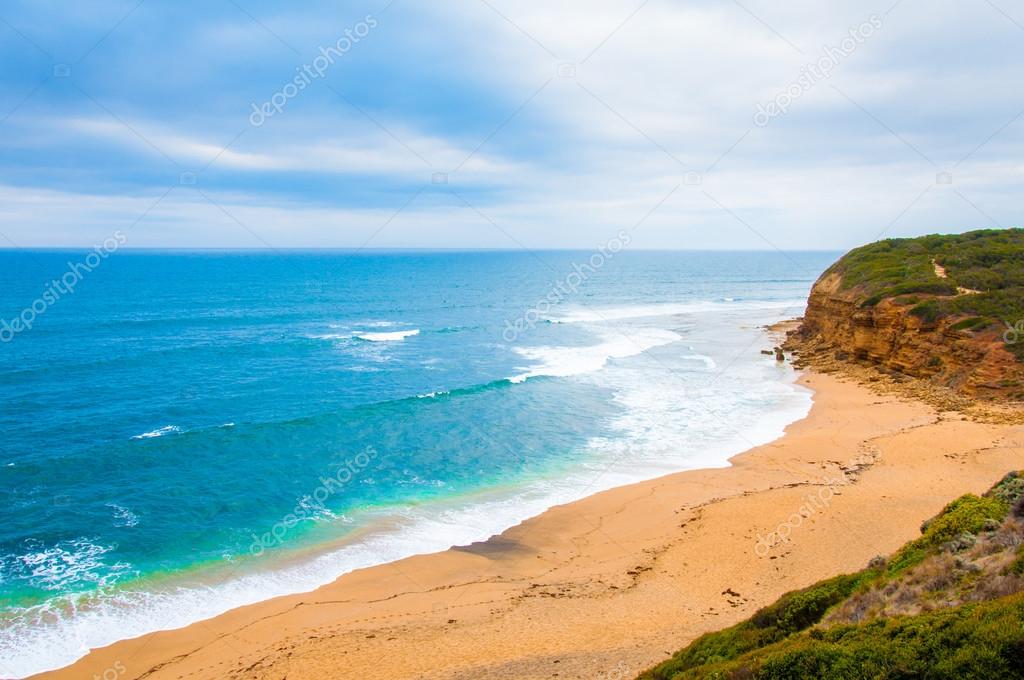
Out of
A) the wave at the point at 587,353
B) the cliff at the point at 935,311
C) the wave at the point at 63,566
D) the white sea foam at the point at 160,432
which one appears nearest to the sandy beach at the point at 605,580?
the wave at the point at 63,566

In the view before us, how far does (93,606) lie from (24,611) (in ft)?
5.15

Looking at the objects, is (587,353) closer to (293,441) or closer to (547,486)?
(547,486)

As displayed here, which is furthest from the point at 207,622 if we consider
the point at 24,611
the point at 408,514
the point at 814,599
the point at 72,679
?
the point at 814,599

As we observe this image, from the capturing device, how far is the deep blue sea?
57.3 feet

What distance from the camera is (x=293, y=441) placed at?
92.9 ft

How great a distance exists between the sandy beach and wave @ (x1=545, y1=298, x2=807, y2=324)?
45.6m

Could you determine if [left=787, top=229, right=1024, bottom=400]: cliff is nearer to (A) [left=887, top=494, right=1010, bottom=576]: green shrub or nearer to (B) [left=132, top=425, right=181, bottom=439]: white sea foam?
(A) [left=887, top=494, right=1010, bottom=576]: green shrub

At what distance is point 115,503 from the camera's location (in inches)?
849

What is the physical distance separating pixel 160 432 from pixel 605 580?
2250 centimetres

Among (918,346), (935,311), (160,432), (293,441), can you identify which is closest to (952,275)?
(935,311)

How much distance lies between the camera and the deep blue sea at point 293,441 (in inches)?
687

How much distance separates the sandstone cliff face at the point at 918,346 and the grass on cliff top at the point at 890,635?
885 inches

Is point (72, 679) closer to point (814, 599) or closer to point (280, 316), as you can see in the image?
point (814, 599)

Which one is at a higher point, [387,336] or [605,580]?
[387,336]
